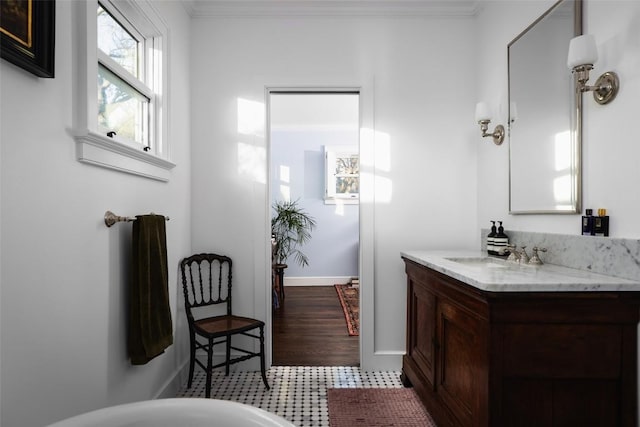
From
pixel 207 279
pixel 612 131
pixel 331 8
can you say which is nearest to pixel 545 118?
pixel 612 131

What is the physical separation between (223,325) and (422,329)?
127cm

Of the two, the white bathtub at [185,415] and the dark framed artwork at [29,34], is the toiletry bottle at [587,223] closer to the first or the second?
the white bathtub at [185,415]

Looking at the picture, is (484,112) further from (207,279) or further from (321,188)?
(321,188)

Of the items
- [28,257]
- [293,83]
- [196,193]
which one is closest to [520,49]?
[293,83]

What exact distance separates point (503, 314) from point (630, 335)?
46 centimetres

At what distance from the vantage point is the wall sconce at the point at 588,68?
1496mm

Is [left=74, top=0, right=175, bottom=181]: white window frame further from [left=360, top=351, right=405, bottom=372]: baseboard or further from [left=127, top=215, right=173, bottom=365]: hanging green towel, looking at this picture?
[left=360, top=351, right=405, bottom=372]: baseboard

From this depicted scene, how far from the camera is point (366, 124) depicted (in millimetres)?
2742

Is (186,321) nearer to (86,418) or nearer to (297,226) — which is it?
(86,418)

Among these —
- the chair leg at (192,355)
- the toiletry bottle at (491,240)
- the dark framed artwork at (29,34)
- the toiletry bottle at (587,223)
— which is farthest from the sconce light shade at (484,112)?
the chair leg at (192,355)

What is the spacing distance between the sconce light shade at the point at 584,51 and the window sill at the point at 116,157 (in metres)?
1.97

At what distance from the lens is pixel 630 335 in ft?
4.42

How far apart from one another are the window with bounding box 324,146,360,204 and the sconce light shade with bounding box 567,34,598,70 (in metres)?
4.24

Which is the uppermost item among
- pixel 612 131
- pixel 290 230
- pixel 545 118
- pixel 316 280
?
pixel 545 118
